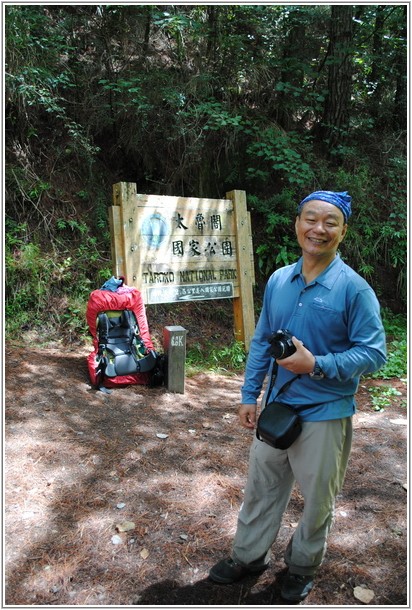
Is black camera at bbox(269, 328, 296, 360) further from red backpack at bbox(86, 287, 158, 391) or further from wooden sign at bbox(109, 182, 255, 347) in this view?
wooden sign at bbox(109, 182, 255, 347)

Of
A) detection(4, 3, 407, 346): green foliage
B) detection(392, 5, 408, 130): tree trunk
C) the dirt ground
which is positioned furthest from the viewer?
detection(392, 5, 408, 130): tree trunk

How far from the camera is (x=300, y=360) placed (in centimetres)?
201

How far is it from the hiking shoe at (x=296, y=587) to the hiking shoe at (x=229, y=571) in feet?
0.57

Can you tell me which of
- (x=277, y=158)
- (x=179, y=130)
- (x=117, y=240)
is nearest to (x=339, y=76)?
(x=277, y=158)

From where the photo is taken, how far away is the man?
2033 millimetres

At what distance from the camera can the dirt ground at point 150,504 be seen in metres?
2.43

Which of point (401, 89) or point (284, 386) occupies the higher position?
point (401, 89)

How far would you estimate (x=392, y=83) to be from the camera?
10023 millimetres

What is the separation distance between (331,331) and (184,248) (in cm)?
432

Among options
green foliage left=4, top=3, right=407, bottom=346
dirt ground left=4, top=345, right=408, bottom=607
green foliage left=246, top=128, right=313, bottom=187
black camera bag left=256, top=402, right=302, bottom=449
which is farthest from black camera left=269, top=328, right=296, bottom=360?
green foliage left=246, top=128, right=313, bottom=187

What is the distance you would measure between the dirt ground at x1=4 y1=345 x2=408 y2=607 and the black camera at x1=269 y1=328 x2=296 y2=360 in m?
1.35

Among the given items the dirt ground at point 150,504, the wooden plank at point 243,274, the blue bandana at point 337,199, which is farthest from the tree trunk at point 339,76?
the blue bandana at point 337,199

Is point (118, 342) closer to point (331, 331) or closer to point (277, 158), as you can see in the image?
point (331, 331)

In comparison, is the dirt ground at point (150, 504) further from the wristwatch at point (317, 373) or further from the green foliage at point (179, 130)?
the green foliage at point (179, 130)
